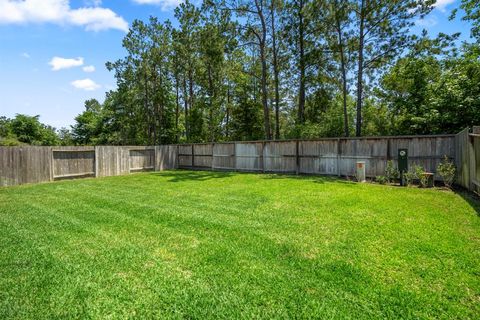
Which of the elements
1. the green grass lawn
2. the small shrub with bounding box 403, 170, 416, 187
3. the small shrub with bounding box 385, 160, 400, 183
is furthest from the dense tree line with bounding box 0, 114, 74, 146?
the small shrub with bounding box 403, 170, 416, 187

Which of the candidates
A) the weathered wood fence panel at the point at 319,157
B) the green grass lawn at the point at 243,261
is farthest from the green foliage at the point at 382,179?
the green grass lawn at the point at 243,261

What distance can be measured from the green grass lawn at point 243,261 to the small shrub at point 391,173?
3.50 metres

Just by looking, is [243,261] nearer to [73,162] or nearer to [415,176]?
[415,176]

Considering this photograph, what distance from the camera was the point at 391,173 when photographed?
9.52 m

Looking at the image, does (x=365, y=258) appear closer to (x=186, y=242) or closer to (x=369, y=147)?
(x=186, y=242)

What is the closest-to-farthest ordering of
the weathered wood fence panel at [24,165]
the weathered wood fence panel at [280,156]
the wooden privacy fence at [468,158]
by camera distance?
the wooden privacy fence at [468,158], the weathered wood fence panel at [24,165], the weathered wood fence panel at [280,156]

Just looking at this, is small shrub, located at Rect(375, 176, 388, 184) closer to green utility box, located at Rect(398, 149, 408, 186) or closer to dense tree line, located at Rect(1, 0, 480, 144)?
green utility box, located at Rect(398, 149, 408, 186)

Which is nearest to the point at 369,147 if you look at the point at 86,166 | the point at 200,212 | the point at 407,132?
the point at 407,132

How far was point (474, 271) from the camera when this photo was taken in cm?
283

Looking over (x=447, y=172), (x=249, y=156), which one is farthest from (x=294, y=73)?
(x=447, y=172)

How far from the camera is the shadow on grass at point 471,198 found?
17.9 feet

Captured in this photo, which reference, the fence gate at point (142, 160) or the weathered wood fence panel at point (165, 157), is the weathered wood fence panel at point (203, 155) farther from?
the fence gate at point (142, 160)

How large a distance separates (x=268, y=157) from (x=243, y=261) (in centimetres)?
1055

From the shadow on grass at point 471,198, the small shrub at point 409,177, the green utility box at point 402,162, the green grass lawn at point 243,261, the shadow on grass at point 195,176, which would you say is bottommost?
the green grass lawn at point 243,261
